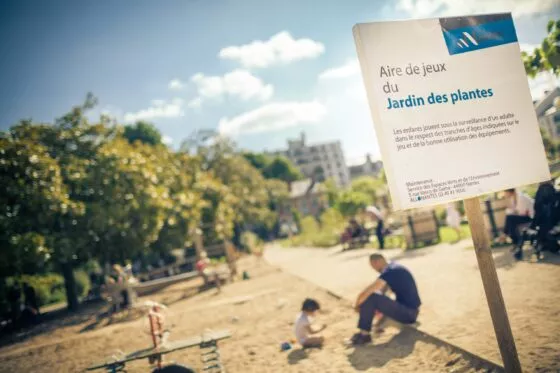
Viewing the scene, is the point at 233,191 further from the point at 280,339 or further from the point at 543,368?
the point at 543,368

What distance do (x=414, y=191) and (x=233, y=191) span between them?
4362 centimetres

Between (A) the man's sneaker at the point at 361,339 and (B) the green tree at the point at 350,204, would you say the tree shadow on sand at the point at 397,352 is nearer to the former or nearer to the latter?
(A) the man's sneaker at the point at 361,339

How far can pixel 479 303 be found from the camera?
19.2ft

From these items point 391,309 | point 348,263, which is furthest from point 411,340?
point 348,263

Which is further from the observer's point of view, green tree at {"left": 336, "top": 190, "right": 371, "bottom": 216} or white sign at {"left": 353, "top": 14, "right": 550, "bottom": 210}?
green tree at {"left": 336, "top": 190, "right": 371, "bottom": 216}

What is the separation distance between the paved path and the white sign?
7.30ft

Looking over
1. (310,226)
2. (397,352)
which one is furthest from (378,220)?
(310,226)

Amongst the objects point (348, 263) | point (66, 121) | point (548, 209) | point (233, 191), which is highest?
point (66, 121)

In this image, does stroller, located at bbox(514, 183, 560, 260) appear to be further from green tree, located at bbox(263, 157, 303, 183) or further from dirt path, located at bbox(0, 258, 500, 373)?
green tree, located at bbox(263, 157, 303, 183)

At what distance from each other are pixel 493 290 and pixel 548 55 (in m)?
7.25

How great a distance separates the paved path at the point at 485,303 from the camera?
4023 millimetres

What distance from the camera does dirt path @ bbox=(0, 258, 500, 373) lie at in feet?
15.7

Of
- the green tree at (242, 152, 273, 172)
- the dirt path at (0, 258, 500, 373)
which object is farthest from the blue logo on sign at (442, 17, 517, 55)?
the green tree at (242, 152, 273, 172)

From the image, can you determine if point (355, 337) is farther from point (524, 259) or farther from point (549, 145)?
point (549, 145)
